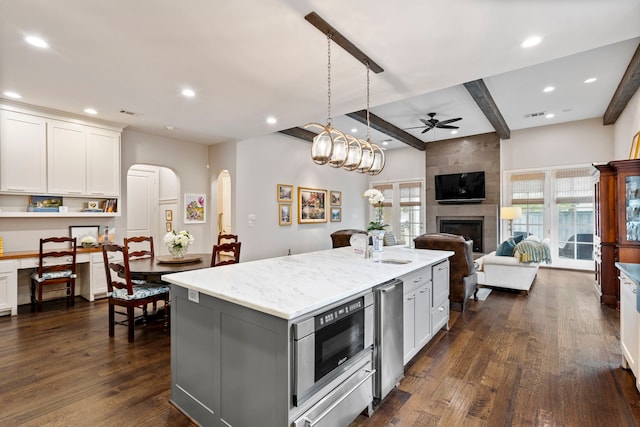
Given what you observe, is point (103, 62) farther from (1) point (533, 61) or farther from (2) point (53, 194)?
(1) point (533, 61)

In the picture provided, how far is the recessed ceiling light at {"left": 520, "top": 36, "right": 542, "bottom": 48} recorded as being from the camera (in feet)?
8.79

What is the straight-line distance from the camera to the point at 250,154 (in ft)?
20.8

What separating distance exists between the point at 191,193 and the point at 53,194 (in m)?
2.22

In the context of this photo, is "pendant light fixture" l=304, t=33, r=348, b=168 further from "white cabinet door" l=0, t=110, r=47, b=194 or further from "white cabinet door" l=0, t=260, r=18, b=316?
"white cabinet door" l=0, t=260, r=18, b=316

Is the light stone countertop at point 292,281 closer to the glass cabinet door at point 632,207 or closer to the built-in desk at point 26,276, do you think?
the glass cabinet door at point 632,207

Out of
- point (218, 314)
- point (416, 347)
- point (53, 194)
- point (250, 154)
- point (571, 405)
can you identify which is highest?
point (250, 154)

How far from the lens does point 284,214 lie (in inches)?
275

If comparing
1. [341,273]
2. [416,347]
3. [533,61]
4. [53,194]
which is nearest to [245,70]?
[341,273]

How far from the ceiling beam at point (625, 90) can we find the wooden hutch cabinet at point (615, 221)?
119 centimetres

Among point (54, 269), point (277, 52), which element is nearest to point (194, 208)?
point (54, 269)

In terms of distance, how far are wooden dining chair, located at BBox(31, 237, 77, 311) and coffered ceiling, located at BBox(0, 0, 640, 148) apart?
2.01m

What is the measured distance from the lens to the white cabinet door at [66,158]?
4.43 meters

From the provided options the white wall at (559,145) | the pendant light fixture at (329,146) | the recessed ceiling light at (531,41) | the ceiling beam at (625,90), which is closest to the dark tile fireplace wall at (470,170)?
the white wall at (559,145)

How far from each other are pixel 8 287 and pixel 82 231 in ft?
3.96
